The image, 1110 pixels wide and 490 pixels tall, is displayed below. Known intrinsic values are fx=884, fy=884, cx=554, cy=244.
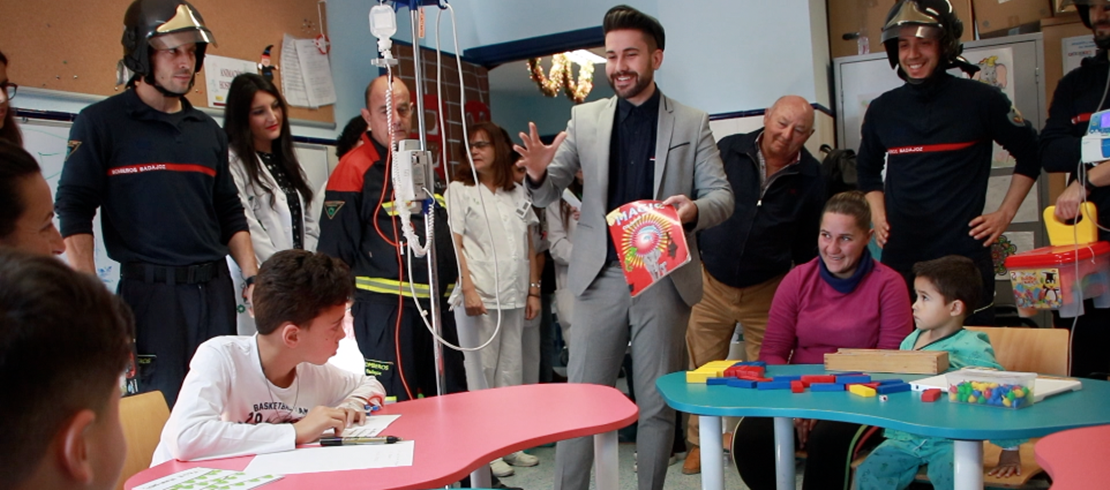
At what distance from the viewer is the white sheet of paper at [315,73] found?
175 inches

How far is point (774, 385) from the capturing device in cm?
216

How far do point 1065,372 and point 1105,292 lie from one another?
69cm

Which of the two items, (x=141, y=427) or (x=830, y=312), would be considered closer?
(x=141, y=427)

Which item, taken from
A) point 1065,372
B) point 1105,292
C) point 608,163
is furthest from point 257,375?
point 1105,292

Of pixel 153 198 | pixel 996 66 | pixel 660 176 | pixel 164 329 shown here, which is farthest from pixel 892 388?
pixel 996 66

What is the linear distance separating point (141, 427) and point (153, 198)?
93 centimetres

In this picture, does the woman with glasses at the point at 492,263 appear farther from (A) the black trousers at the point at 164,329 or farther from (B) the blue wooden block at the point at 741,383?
(B) the blue wooden block at the point at 741,383

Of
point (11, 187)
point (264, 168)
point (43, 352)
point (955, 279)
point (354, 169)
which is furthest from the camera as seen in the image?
point (264, 168)

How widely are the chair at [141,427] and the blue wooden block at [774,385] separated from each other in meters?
1.41

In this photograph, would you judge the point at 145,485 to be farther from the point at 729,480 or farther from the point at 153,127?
the point at 729,480

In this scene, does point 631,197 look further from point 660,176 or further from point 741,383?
point 741,383

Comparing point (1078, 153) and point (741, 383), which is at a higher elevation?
point (1078, 153)

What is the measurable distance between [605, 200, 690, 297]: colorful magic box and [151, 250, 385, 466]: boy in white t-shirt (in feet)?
2.74

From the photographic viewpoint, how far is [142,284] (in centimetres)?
264
